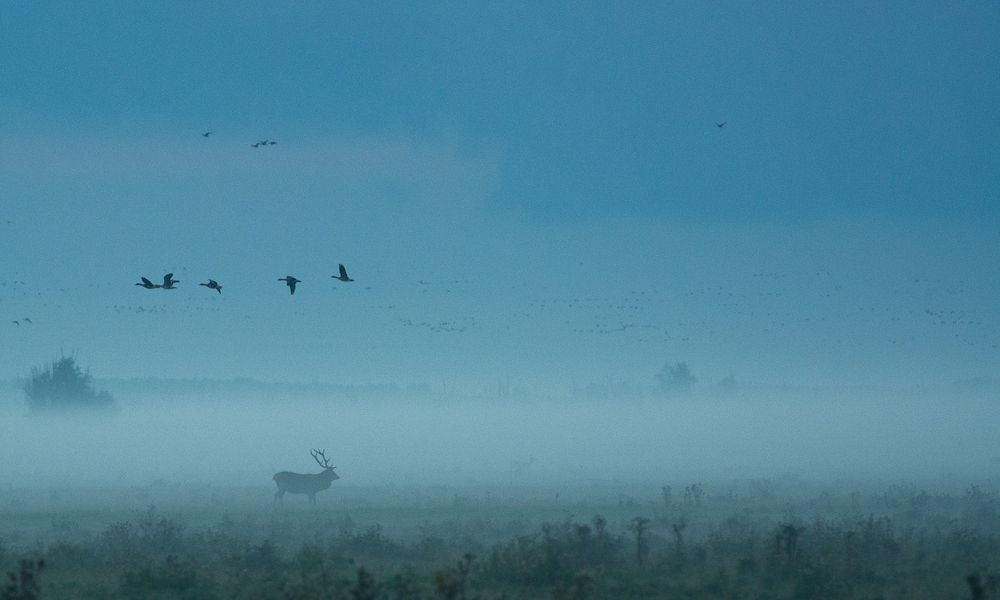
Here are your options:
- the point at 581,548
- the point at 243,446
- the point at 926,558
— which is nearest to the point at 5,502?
the point at 581,548

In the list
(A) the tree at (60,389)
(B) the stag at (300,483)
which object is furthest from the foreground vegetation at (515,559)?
(A) the tree at (60,389)

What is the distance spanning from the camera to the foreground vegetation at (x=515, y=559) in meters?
22.6

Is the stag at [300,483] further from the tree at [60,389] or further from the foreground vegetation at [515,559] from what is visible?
the tree at [60,389]

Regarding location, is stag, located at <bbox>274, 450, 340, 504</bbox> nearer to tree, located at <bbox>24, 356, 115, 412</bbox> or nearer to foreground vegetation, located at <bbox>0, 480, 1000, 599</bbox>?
foreground vegetation, located at <bbox>0, 480, 1000, 599</bbox>

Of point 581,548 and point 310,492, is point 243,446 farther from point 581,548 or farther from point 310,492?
point 581,548

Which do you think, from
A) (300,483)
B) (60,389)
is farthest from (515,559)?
(60,389)

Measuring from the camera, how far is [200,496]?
193ft

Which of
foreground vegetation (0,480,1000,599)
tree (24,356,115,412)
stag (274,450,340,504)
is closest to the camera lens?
foreground vegetation (0,480,1000,599)

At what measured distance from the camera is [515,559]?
24234mm

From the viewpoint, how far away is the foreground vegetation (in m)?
22.6

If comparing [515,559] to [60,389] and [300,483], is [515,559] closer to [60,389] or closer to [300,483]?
[300,483]

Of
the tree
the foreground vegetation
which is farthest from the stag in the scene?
the tree

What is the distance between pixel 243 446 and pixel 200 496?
8383 centimetres

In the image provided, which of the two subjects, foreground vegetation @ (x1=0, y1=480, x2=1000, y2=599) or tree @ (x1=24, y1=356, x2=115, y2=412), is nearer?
foreground vegetation @ (x1=0, y1=480, x2=1000, y2=599)
